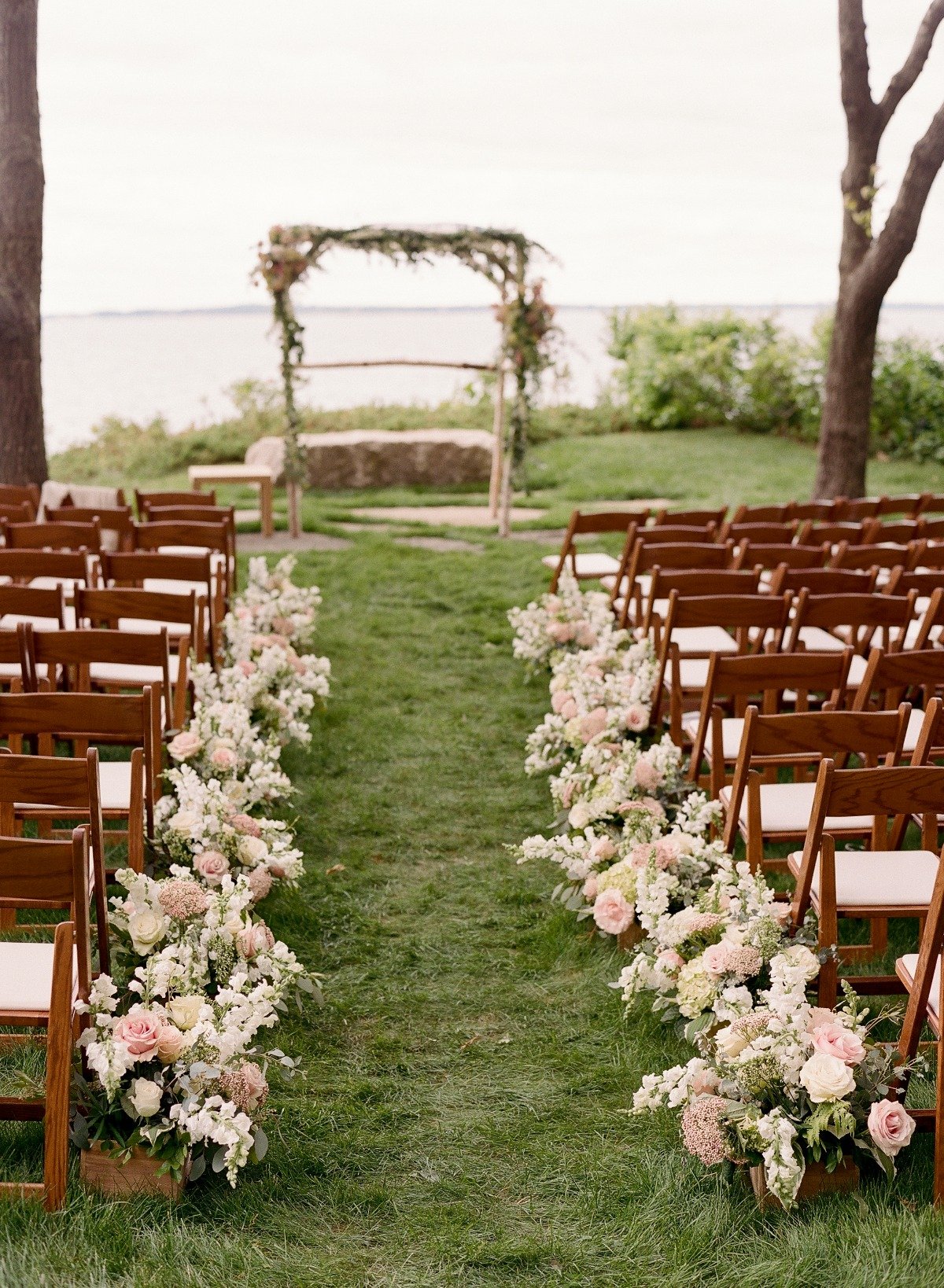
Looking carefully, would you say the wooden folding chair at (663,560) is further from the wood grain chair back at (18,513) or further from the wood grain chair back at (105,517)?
the wood grain chair back at (18,513)

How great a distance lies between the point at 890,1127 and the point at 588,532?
549cm

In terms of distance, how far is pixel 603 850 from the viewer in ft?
14.8

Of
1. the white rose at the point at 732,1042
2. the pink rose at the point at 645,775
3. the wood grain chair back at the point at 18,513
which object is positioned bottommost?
the white rose at the point at 732,1042

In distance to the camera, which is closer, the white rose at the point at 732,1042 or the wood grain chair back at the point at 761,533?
the white rose at the point at 732,1042

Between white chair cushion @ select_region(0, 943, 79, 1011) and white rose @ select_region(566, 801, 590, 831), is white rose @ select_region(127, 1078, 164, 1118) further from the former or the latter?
white rose @ select_region(566, 801, 590, 831)

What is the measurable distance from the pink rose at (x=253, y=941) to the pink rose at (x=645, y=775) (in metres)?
1.53

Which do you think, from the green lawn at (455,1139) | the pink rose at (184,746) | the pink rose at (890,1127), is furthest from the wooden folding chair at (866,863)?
the pink rose at (184,746)

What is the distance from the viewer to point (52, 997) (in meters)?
2.75

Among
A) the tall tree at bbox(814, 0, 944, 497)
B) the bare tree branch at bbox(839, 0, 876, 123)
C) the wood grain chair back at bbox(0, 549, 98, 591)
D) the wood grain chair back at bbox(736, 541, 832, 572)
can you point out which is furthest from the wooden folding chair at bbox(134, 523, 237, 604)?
the bare tree branch at bbox(839, 0, 876, 123)

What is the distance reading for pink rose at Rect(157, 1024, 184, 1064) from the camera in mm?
2994

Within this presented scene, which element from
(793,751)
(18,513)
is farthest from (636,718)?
(18,513)

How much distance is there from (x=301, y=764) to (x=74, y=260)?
47515 millimetres

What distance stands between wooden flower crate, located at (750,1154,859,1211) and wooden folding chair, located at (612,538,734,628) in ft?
12.1

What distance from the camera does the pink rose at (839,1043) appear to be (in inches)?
115
